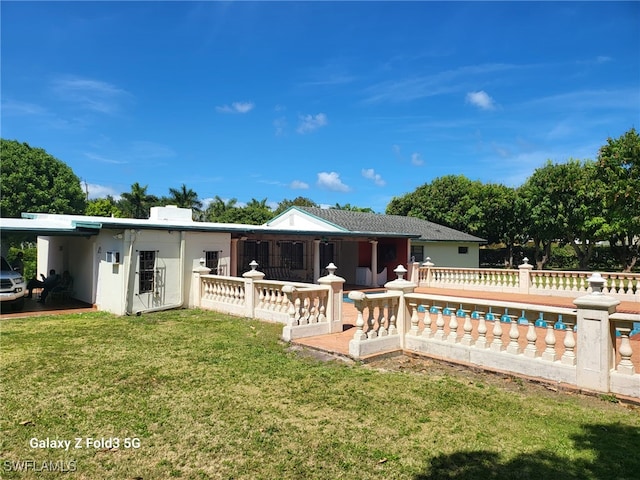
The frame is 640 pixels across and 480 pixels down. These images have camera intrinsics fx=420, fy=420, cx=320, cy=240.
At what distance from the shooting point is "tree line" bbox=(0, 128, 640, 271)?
1952cm

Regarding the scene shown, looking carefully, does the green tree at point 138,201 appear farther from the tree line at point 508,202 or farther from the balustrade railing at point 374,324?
the balustrade railing at point 374,324

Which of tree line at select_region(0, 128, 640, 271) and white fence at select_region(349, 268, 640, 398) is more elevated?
→ tree line at select_region(0, 128, 640, 271)

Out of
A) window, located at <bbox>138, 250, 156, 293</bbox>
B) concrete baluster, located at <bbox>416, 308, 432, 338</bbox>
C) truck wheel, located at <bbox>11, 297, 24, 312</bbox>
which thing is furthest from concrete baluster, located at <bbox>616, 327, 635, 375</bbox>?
truck wheel, located at <bbox>11, 297, 24, 312</bbox>

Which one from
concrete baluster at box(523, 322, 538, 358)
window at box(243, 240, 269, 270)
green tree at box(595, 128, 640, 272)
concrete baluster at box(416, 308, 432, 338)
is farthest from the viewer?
window at box(243, 240, 269, 270)

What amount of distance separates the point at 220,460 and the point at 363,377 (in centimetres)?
279

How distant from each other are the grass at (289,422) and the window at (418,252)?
62.6 feet

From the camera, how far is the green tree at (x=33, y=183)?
112 feet

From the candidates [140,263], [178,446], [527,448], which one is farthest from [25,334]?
[527,448]

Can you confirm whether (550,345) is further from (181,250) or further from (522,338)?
(181,250)

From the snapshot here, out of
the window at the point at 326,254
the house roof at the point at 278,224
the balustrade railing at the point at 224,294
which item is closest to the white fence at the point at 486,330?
the balustrade railing at the point at 224,294

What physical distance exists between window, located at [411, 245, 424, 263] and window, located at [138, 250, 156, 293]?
16373 mm

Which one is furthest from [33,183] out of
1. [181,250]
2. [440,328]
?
[440,328]

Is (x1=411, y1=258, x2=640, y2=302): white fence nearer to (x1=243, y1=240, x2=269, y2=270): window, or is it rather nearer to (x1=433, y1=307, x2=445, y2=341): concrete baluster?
(x1=243, y1=240, x2=269, y2=270): window

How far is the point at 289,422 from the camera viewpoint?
4496 mm
